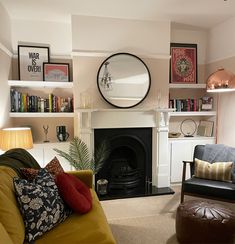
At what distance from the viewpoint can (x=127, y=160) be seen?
388 centimetres

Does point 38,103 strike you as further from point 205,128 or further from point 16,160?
point 205,128

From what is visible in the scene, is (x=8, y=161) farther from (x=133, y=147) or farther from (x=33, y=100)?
(x=133, y=147)

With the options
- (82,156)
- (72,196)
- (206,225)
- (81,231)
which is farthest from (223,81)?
(81,231)

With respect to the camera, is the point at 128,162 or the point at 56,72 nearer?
the point at 56,72

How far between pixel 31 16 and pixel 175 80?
245 centimetres

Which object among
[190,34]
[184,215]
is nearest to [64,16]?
[190,34]

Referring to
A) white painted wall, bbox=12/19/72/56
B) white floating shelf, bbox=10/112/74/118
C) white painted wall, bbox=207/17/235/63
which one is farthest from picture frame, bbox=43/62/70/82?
white painted wall, bbox=207/17/235/63

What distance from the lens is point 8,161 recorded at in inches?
78.5

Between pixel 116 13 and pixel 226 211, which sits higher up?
pixel 116 13

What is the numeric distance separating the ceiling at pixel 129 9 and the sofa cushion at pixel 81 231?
2489 mm

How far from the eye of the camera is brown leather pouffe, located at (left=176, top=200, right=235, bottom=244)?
6.77ft

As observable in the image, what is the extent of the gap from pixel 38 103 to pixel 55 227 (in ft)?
7.38

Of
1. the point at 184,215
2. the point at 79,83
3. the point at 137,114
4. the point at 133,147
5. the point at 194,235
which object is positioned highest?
the point at 79,83

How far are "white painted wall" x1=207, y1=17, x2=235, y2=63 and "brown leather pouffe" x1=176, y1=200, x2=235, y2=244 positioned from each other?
96.0 inches
